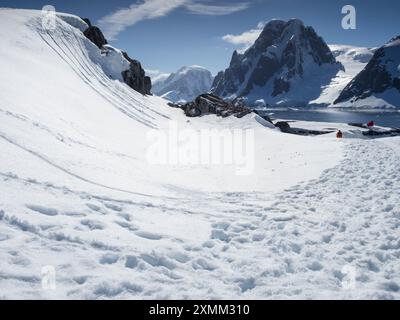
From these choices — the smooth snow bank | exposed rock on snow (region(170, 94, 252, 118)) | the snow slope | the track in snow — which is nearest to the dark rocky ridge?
exposed rock on snow (region(170, 94, 252, 118))

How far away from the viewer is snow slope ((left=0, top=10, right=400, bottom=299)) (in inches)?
271

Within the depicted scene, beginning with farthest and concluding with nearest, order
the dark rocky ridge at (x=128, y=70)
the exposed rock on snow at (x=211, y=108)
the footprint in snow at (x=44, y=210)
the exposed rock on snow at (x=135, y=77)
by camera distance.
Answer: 1. the dark rocky ridge at (x=128, y=70)
2. the exposed rock on snow at (x=135, y=77)
3. the exposed rock on snow at (x=211, y=108)
4. the footprint in snow at (x=44, y=210)

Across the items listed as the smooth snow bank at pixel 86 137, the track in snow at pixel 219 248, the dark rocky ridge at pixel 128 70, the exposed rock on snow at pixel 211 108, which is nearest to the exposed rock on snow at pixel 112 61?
the dark rocky ridge at pixel 128 70

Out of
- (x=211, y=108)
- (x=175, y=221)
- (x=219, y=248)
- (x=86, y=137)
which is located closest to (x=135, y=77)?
(x=211, y=108)

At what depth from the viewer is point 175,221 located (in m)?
10.3

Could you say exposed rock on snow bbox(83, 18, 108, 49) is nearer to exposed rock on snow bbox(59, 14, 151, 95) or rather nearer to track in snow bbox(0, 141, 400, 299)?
exposed rock on snow bbox(59, 14, 151, 95)

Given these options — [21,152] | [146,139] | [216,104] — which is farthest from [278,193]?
[216,104]

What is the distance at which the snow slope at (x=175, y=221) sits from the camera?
6.89 m

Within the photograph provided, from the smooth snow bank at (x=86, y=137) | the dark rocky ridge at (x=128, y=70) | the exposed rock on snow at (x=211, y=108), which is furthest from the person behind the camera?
the dark rocky ridge at (x=128, y=70)

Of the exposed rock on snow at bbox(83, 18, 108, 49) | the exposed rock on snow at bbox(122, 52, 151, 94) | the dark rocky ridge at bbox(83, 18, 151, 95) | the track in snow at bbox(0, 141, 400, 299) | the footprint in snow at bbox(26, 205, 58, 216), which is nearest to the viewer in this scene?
the track in snow at bbox(0, 141, 400, 299)

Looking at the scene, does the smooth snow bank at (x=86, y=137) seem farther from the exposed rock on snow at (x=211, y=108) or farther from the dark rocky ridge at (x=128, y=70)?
the dark rocky ridge at (x=128, y=70)
